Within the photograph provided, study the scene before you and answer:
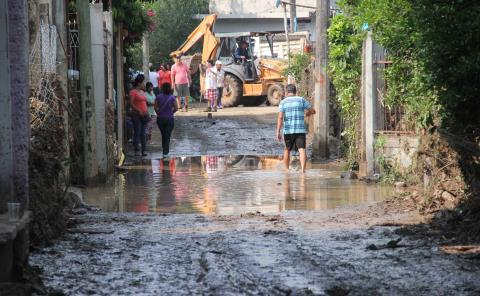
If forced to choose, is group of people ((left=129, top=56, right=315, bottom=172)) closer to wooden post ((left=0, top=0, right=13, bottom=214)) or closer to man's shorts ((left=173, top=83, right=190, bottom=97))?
man's shorts ((left=173, top=83, right=190, bottom=97))

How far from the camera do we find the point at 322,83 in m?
19.9

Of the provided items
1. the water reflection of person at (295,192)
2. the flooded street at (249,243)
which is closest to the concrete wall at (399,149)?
the flooded street at (249,243)

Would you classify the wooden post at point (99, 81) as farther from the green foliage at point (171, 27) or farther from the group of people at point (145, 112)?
the green foliage at point (171, 27)

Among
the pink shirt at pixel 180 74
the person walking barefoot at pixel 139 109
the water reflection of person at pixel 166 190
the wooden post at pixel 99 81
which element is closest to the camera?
the water reflection of person at pixel 166 190

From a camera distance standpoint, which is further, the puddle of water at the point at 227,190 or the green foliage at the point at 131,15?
the green foliage at the point at 131,15

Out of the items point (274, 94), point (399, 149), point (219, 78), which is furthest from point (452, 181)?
point (274, 94)

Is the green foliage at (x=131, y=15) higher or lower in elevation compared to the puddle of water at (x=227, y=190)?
higher

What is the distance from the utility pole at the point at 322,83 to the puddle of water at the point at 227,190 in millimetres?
1340

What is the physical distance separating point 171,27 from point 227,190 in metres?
32.9

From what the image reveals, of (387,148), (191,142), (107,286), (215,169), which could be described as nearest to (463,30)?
(107,286)

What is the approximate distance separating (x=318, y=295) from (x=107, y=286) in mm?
1699

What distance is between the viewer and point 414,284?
702 centimetres

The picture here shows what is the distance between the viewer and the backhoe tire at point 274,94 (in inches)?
1377

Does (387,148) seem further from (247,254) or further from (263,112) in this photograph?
(263,112)
